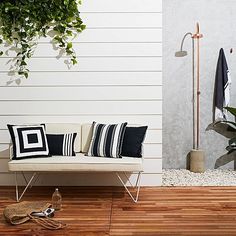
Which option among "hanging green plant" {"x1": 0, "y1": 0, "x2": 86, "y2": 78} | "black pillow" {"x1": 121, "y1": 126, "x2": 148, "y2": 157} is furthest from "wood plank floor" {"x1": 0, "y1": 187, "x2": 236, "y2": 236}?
"hanging green plant" {"x1": 0, "y1": 0, "x2": 86, "y2": 78}

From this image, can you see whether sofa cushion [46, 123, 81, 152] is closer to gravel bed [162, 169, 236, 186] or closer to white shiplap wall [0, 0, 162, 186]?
white shiplap wall [0, 0, 162, 186]

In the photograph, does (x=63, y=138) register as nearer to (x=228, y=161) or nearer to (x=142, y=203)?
(x=142, y=203)

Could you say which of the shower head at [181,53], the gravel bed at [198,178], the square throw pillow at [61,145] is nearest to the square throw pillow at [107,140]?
the square throw pillow at [61,145]

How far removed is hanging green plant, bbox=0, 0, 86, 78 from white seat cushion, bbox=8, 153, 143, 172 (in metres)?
1.06

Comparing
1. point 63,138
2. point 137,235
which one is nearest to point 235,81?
point 63,138

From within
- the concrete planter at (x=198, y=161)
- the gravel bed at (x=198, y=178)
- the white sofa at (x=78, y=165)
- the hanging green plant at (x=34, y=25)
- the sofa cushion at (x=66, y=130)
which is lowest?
the gravel bed at (x=198, y=178)

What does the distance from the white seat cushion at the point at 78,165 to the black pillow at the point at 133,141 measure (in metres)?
0.15

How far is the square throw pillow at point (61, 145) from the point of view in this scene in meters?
4.04

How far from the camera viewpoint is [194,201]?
3756mm

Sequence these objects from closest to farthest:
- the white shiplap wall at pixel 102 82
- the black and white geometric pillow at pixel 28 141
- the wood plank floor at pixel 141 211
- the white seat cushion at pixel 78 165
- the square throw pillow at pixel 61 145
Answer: the wood plank floor at pixel 141 211
the white seat cushion at pixel 78 165
the black and white geometric pillow at pixel 28 141
the square throw pillow at pixel 61 145
the white shiplap wall at pixel 102 82

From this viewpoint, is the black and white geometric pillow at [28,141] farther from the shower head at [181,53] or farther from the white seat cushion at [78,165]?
the shower head at [181,53]

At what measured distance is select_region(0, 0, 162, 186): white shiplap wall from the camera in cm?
427

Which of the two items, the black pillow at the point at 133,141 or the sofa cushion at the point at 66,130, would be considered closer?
the black pillow at the point at 133,141

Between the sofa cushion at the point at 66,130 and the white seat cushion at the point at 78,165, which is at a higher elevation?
the sofa cushion at the point at 66,130
